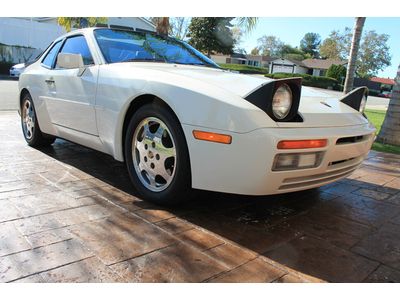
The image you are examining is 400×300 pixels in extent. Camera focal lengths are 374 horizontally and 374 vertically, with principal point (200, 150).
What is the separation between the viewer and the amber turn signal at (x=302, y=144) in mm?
2395

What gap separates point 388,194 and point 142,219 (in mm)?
2553

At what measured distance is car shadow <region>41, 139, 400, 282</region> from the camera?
230 cm

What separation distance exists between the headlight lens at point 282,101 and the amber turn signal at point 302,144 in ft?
0.64

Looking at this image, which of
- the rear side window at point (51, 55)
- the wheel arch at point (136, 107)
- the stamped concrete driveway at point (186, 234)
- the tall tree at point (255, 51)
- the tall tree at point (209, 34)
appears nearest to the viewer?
the stamped concrete driveway at point (186, 234)

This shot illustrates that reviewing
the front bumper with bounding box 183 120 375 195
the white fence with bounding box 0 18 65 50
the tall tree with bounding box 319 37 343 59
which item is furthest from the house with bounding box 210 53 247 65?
the front bumper with bounding box 183 120 375 195

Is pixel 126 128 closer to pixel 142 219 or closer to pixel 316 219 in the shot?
pixel 142 219

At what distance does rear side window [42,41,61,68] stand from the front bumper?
2632 mm

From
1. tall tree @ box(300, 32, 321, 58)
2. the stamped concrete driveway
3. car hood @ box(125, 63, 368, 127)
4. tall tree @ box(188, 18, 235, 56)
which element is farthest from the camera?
tall tree @ box(300, 32, 321, 58)

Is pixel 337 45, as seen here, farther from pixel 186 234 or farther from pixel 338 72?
Result: pixel 186 234

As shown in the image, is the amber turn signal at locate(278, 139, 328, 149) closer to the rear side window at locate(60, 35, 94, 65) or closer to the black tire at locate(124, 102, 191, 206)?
the black tire at locate(124, 102, 191, 206)

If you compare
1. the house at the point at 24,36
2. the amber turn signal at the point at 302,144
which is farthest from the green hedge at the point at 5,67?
the amber turn signal at the point at 302,144

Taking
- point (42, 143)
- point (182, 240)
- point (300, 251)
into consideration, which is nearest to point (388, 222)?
point (300, 251)

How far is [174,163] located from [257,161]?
0.73m

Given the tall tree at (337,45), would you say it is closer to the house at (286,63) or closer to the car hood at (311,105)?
the house at (286,63)
